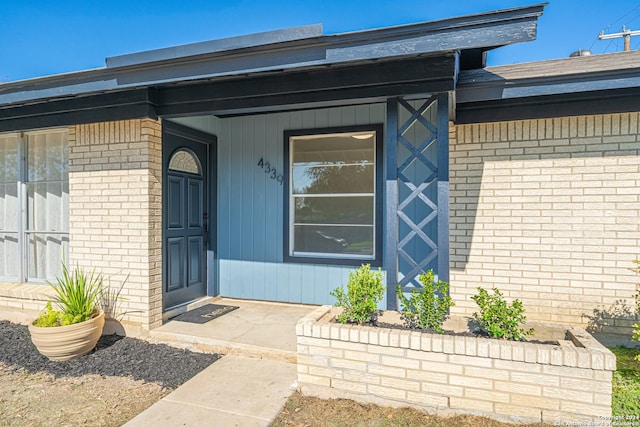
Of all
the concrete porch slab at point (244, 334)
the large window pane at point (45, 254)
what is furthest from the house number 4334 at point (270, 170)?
the large window pane at point (45, 254)

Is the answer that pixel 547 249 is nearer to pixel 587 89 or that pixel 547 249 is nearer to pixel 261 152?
pixel 587 89

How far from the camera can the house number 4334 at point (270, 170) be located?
5391 mm

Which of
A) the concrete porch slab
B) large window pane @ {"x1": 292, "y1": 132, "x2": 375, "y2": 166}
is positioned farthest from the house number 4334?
the concrete porch slab

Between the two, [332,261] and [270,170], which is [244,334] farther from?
[270,170]

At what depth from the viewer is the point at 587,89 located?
3414mm

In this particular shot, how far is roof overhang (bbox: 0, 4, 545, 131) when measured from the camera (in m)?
2.77

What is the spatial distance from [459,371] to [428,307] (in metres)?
0.52

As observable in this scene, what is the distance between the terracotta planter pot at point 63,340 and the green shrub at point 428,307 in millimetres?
3067

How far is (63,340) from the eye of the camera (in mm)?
3535

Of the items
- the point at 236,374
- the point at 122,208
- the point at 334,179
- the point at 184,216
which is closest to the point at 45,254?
the point at 122,208

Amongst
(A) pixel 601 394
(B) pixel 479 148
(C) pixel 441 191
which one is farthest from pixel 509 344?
(B) pixel 479 148

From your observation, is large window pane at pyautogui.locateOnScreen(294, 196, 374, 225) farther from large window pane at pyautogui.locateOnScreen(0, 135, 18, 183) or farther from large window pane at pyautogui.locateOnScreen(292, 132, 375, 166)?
large window pane at pyautogui.locateOnScreen(0, 135, 18, 183)

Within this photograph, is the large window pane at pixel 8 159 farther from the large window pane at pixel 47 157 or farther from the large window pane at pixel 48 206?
the large window pane at pixel 48 206

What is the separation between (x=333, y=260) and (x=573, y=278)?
2.72m
